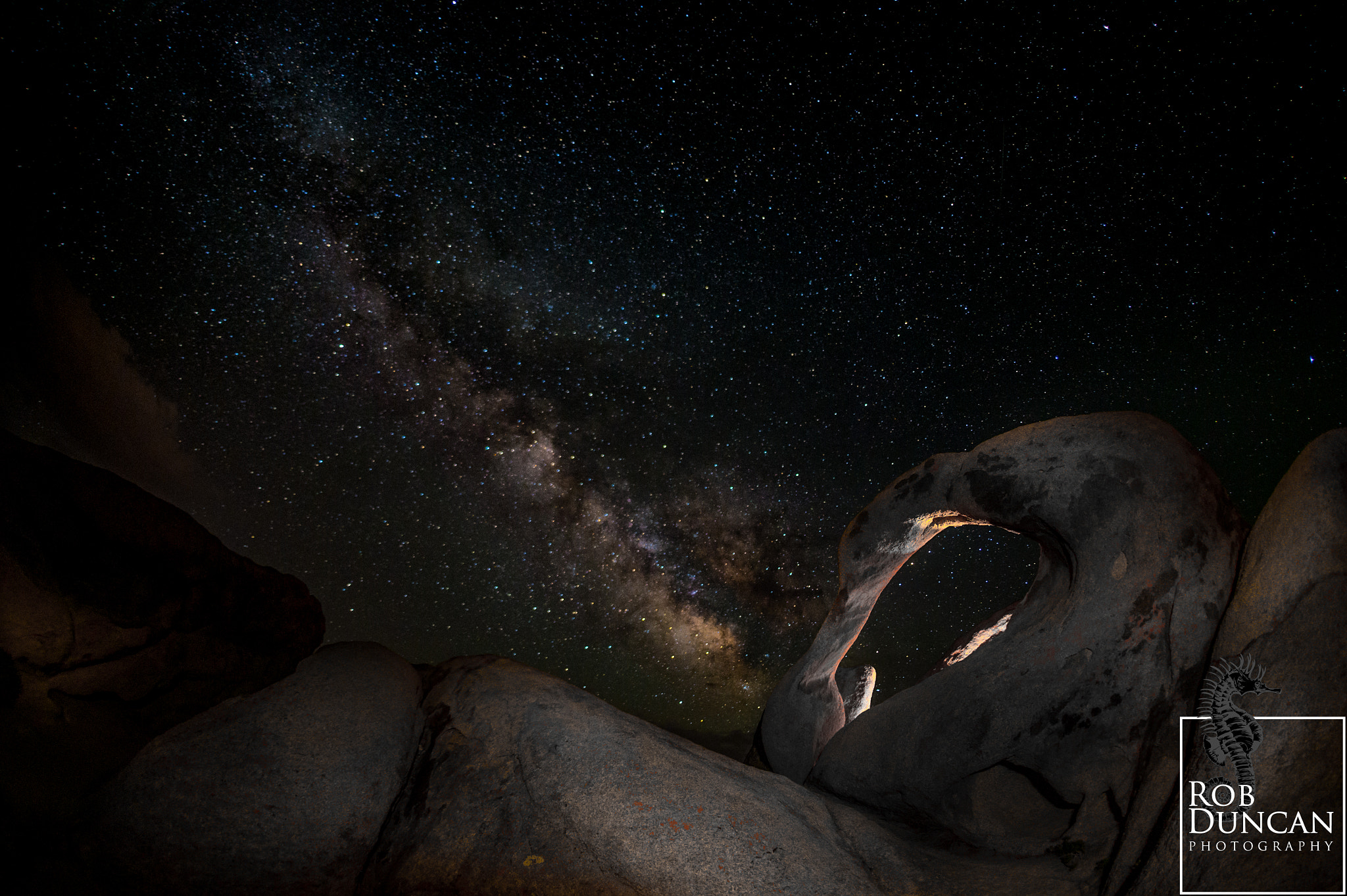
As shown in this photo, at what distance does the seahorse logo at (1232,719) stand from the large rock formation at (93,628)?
6005 mm

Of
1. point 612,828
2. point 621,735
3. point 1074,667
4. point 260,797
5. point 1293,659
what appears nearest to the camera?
point 1293,659

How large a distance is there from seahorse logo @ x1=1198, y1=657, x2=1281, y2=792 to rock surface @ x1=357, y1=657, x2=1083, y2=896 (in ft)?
3.88

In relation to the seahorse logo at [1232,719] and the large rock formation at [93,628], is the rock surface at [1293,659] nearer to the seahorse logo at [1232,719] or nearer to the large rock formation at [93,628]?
the seahorse logo at [1232,719]

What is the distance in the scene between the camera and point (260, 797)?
3.08 m

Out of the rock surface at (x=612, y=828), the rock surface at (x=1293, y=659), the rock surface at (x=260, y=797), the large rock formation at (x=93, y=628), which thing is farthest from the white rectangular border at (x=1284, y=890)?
the large rock formation at (x=93, y=628)

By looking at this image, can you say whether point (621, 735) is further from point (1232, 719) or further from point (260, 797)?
point (1232, 719)

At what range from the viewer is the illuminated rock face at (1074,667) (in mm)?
3361

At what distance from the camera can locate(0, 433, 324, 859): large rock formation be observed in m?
2.90

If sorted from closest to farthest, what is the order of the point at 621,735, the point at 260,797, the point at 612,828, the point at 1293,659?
the point at 1293,659 < the point at 260,797 < the point at 612,828 < the point at 621,735

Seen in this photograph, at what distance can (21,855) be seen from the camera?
2.65 metres

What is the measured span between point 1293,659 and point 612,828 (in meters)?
3.79

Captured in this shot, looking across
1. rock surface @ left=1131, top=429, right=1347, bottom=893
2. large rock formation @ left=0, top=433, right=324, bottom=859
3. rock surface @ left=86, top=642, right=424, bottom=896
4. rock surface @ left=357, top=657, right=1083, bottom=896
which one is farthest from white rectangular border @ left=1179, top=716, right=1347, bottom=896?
large rock formation @ left=0, top=433, right=324, bottom=859

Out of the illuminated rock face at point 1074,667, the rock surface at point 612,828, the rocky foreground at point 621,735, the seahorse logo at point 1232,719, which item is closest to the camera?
the seahorse logo at point 1232,719

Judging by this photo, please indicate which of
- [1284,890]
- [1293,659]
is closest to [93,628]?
[1284,890]
